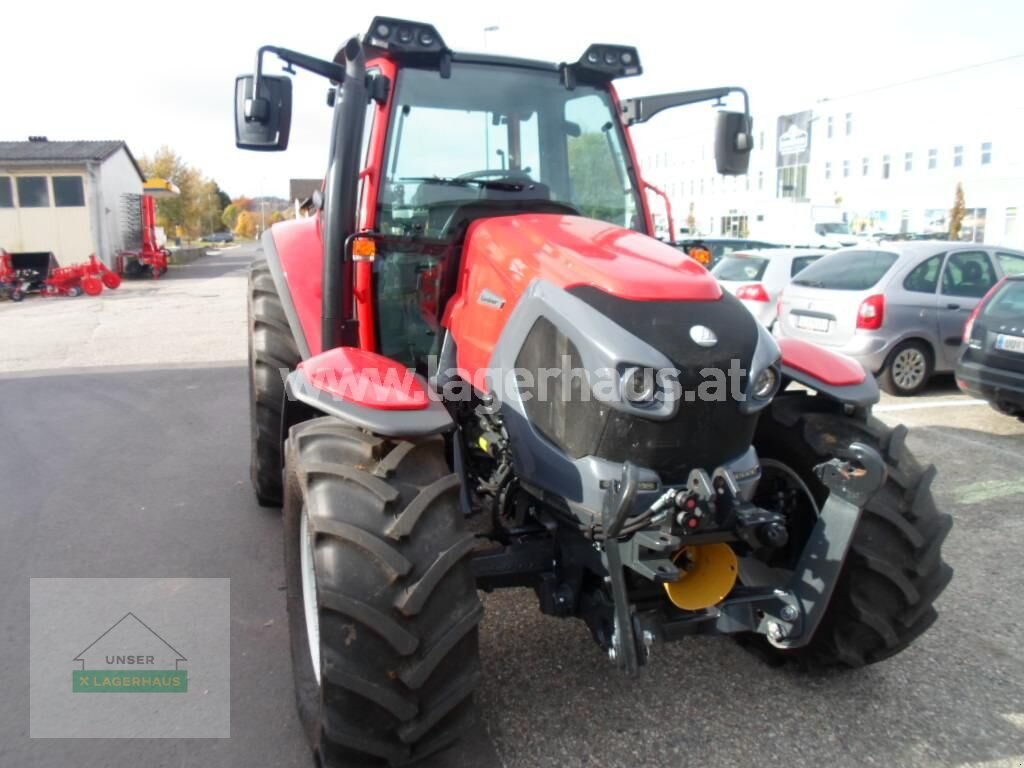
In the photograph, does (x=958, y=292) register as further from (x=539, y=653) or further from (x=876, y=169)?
(x=876, y=169)

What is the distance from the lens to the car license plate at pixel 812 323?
29.0ft

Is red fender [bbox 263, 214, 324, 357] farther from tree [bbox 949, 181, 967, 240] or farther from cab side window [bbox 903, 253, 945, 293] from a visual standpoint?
tree [bbox 949, 181, 967, 240]

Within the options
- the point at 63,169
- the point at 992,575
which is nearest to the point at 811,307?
the point at 992,575

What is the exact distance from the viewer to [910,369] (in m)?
8.74

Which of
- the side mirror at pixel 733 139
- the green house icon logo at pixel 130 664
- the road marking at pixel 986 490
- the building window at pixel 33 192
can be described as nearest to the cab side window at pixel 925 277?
the road marking at pixel 986 490

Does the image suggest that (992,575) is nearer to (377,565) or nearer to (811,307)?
(377,565)

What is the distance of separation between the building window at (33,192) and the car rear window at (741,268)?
23.2m

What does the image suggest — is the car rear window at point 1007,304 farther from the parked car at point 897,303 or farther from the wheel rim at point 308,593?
the wheel rim at point 308,593

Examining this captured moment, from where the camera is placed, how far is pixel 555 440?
8.75ft

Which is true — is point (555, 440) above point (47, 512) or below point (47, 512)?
above

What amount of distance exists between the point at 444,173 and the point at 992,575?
11.4 ft

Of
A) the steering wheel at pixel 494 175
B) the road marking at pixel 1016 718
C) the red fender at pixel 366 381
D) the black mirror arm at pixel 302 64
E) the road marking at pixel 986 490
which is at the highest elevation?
the black mirror arm at pixel 302 64

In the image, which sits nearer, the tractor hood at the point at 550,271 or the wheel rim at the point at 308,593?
the tractor hood at the point at 550,271

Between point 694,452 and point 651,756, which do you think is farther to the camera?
point 651,756
